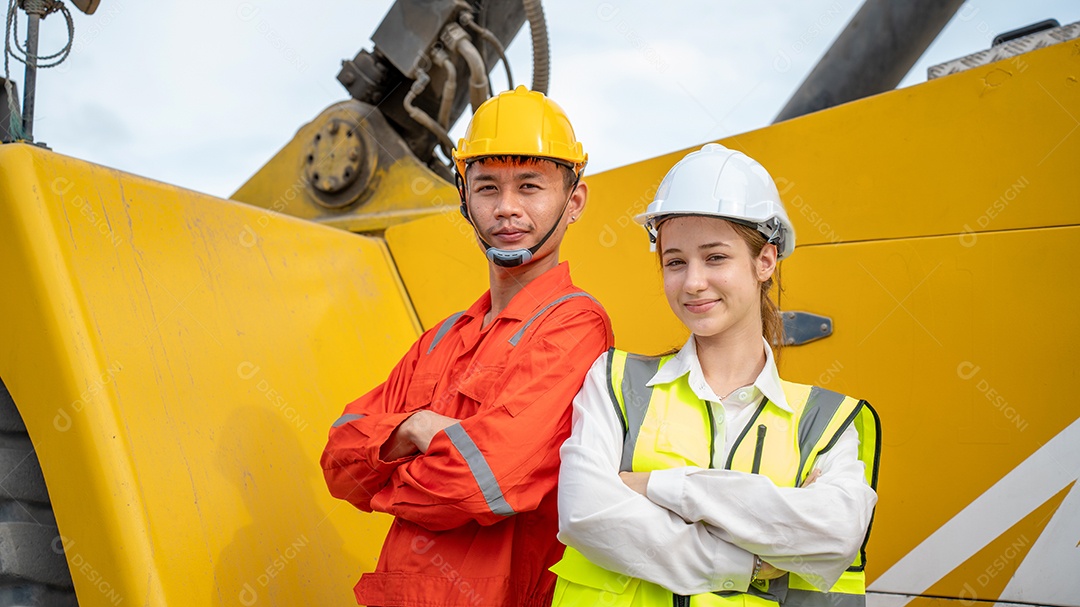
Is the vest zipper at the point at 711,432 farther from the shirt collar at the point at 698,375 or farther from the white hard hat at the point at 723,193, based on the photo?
the white hard hat at the point at 723,193

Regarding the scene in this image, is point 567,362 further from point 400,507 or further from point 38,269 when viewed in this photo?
point 38,269

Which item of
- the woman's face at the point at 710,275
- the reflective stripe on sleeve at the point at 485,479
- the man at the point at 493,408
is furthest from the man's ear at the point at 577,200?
the reflective stripe on sleeve at the point at 485,479

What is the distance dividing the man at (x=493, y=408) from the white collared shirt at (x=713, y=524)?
200mm

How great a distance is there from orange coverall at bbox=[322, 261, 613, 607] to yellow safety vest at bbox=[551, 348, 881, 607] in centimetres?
15

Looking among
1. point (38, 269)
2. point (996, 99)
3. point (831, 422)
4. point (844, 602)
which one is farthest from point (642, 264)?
point (38, 269)

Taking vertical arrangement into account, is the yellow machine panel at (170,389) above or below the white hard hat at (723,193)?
below

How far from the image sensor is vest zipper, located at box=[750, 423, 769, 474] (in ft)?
4.62

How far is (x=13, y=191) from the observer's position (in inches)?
78.2

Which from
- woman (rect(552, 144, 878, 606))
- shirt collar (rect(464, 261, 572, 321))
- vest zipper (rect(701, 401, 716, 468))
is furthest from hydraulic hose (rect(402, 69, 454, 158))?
vest zipper (rect(701, 401, 716, 468))

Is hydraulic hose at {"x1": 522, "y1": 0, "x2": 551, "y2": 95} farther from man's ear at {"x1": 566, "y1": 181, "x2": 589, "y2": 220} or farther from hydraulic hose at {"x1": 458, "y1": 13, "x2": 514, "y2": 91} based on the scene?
man's ear at {"x1": 566, "y1": 181, "x2": 589, "y2": 220}

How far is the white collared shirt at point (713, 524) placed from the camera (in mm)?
1300

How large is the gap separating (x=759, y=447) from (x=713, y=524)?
17cm

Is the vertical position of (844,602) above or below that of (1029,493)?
below

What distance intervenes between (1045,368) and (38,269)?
2.12 metres
